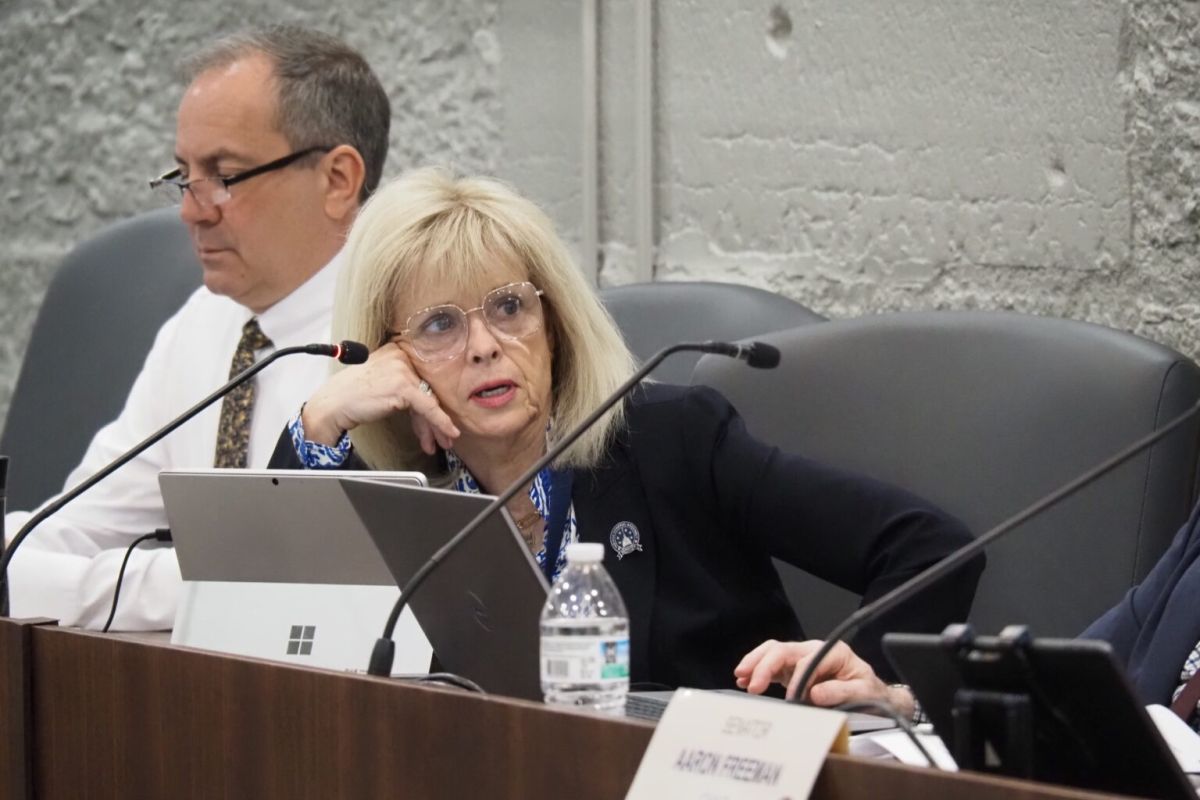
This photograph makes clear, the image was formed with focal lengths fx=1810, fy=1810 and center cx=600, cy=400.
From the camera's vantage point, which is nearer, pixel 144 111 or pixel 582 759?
pixel 582 759

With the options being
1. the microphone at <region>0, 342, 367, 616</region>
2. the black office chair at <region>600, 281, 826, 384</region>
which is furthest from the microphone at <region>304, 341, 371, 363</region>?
the black office chair at <region>600, 281, 826, 384</region>

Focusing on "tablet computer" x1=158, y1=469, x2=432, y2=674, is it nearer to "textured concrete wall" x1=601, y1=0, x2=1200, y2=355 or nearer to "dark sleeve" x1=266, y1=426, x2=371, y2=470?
"dark sleeve" x1=266, y1=426, x2=371, y2=470

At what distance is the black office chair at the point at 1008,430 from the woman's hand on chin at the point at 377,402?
0.38 meters

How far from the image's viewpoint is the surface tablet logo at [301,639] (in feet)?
5.61

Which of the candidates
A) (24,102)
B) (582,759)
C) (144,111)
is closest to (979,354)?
(582,759)

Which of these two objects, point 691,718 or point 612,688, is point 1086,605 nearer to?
point 612,688

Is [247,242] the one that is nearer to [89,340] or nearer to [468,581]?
[89,340]

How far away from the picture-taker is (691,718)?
1.07 m

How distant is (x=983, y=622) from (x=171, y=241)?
5.82 feet

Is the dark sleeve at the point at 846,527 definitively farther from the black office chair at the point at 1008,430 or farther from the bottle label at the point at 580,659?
the bottle label at the point at 580,659

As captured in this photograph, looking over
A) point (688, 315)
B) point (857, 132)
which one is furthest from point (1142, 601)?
point (857, 132)

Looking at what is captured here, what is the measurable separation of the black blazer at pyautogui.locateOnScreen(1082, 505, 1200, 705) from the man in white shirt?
1.29 m

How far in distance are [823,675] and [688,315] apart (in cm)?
94

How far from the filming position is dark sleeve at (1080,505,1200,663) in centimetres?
170
